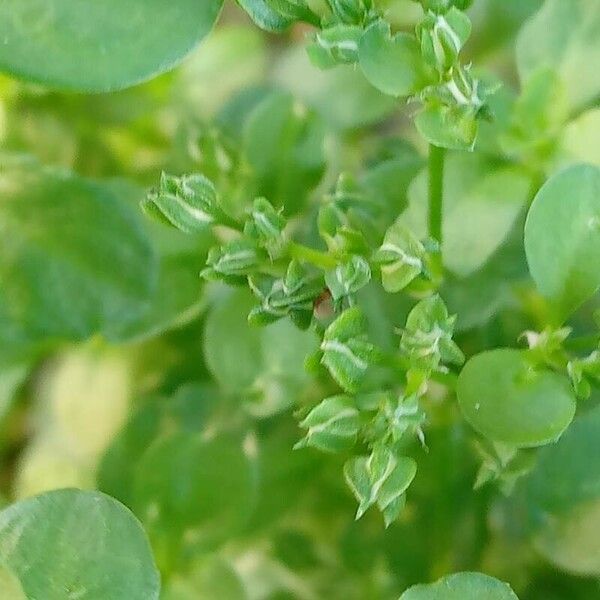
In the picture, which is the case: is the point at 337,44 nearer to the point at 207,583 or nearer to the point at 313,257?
the point at 313,257

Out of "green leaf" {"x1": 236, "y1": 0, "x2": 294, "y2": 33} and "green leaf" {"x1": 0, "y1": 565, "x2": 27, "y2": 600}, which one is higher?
"green leaf" {"x1": 236, "y1": 0, "x2": 294, "y2": 33}

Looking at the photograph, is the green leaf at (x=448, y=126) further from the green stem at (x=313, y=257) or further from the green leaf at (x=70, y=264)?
the green leaf at (x=70, y=264)

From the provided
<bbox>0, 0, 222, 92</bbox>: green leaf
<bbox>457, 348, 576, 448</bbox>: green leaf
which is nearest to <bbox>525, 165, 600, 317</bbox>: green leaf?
<bbox>457, 348, 576, 448</bbox>: green leaf

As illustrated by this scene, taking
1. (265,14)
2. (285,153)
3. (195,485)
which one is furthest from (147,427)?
(265,14)

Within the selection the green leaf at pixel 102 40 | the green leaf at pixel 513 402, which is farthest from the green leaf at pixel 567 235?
the green leaf at pixel 102 40

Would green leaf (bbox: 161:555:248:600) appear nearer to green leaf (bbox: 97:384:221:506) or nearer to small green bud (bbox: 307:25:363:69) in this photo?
green leaf (bbox: 97:384:221:506)

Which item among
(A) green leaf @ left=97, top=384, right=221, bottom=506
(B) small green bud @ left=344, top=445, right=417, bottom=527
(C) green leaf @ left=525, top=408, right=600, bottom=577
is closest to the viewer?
(B) small green bud @ left=344, top=445, right=417, bottom=527
